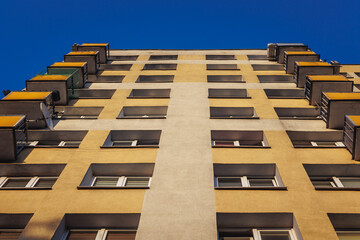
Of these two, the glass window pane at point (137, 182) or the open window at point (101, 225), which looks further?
the glass window pane at point (137, 182)

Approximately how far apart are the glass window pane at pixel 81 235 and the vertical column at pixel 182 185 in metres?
1.87

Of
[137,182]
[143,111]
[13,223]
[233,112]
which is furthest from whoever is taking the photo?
[143,111]

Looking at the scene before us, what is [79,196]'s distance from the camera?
11.5 metres

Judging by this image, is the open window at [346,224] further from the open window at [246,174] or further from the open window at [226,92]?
the open window at [226,92]

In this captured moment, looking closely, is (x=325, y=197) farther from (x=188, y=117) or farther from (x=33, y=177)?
(x=33, y=177)

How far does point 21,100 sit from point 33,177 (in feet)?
17.5

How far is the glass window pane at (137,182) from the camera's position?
1317 centimetres

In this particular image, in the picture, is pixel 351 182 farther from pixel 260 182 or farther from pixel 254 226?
pixel 254 226

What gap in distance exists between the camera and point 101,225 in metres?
10.9

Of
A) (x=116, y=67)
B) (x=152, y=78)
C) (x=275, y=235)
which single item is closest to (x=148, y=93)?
(x=152, y=78)

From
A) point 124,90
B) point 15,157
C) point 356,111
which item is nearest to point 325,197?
point 356,111

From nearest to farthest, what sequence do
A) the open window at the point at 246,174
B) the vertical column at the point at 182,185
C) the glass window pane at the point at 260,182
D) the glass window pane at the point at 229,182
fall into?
the vertical column at the point at 182,185 → the glass window pane at the point at 229,182 → the glass window pane at the point at 260,182 → the open window at the point at 246,174

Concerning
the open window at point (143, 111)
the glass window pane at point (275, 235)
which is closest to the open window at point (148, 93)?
the open window at point (143, 111)

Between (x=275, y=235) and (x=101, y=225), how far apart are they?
5.91 meters
